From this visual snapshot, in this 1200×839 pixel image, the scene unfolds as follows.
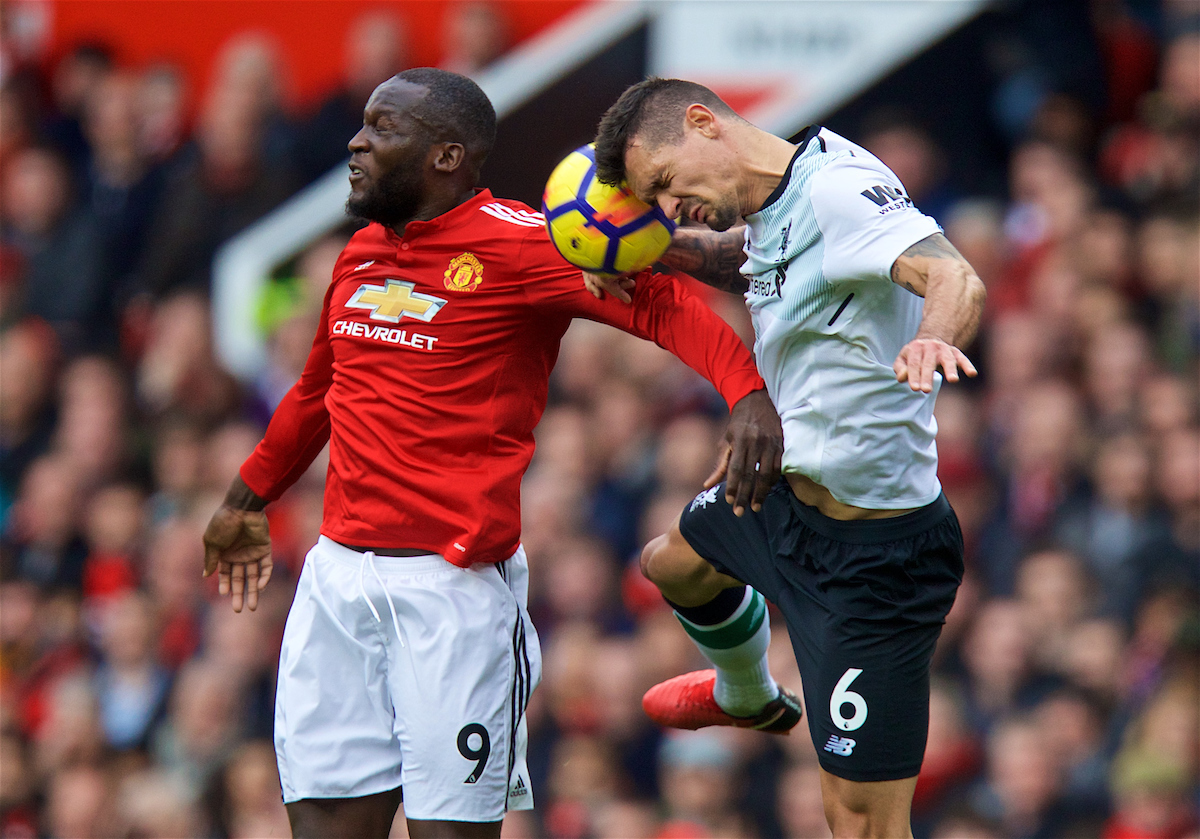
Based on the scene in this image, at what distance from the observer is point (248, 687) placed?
8500 millimetres

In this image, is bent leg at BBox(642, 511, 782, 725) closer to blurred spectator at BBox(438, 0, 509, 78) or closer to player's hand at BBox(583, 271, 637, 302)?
player's hand at BBox(583, 271, 637, 302)

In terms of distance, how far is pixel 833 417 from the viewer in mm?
4270

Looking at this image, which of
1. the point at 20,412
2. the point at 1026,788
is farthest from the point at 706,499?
the point at 20,412

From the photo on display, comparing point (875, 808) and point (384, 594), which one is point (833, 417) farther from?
point (384, 594)

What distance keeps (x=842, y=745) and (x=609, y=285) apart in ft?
4.29

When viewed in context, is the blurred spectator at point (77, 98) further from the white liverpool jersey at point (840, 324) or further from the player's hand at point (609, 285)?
the white liverpool jersey at point (840, 324)

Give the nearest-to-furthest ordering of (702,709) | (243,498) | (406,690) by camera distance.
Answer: (406,690), (243,498), (702,709)

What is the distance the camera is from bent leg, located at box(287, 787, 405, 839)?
443 cm

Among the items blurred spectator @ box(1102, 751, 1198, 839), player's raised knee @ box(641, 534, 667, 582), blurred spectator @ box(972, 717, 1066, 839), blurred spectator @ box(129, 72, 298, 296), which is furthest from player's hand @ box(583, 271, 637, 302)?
blurred spectator @ box(129, 72, 298, 296)

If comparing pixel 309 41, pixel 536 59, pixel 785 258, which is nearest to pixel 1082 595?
pixel 785 258

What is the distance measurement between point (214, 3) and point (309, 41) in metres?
0.83

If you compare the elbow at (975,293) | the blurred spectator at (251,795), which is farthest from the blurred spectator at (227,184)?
the elbow at (975,293)

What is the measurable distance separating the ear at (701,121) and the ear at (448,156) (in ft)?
2.10

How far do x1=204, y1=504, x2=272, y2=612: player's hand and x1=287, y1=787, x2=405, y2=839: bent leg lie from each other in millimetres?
778
